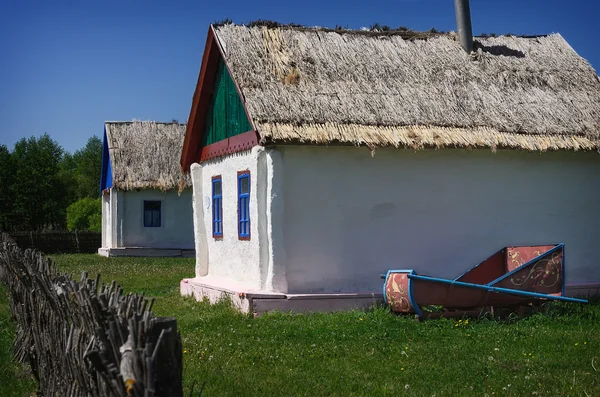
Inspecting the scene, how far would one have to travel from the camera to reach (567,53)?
675 inches

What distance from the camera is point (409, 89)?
1488 centimetres

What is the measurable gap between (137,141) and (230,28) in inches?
740

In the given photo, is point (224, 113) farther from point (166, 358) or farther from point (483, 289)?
point (166, 358)

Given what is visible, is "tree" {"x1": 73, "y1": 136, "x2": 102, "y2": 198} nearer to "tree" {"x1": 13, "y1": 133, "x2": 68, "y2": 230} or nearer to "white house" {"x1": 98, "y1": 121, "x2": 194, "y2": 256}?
"tree" {"x1": 13, "y1": 133, "x2": 68, "y2": 230}

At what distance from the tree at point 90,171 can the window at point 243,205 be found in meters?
55.0

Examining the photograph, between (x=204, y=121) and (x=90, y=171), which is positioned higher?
(x=90, y=171)

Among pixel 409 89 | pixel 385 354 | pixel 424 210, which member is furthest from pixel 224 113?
pixel 385 354

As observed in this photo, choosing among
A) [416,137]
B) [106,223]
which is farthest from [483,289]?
[106,223]

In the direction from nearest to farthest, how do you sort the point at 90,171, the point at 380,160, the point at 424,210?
1. the point at 380,160
2. the point at 424,210
3. the point at 90,171

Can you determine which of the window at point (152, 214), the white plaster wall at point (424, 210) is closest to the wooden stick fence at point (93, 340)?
the white plaster wall at point (424, 210)

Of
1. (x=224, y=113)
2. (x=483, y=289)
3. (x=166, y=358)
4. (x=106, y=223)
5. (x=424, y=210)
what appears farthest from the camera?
(x=106, y=223)

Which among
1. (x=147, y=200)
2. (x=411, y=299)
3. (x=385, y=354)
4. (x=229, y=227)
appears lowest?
(x=385, y=354)

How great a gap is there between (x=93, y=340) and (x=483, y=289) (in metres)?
7.91

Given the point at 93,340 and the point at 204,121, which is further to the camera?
the point at 204,121
